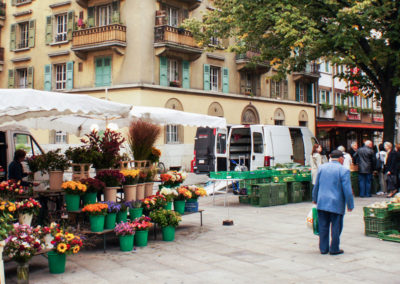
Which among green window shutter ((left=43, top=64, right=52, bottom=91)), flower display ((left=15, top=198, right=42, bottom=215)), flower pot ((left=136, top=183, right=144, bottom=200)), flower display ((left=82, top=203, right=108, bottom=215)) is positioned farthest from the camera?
green window shutter ((left=43, top=64, right=52, bottom=91))

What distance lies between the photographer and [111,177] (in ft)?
27.7

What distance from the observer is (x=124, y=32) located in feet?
86.8

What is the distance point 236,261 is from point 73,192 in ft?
9.83

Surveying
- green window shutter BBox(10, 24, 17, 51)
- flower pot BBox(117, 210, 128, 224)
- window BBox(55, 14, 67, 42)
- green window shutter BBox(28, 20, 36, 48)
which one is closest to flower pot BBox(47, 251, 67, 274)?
flower pot BBox(117, 210, 128, 224)

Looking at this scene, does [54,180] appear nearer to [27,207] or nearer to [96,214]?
[96,214]

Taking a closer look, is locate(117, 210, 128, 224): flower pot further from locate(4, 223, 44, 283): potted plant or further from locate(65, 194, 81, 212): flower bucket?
locate(4, 223, 44, 283): potted plant

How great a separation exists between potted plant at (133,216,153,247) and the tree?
10.6 metres

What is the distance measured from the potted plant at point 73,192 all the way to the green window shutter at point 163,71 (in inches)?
756

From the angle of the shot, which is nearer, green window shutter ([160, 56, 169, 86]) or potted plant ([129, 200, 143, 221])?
potted plant ([129, 200, 143, 221])

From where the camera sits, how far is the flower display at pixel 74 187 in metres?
7.90

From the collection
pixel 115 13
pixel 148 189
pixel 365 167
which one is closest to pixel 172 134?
pixel 115 13

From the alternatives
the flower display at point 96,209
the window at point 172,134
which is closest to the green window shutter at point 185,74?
the window at point 172,134

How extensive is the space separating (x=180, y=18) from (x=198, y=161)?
1156 centimetres

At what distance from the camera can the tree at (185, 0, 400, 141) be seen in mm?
16625
